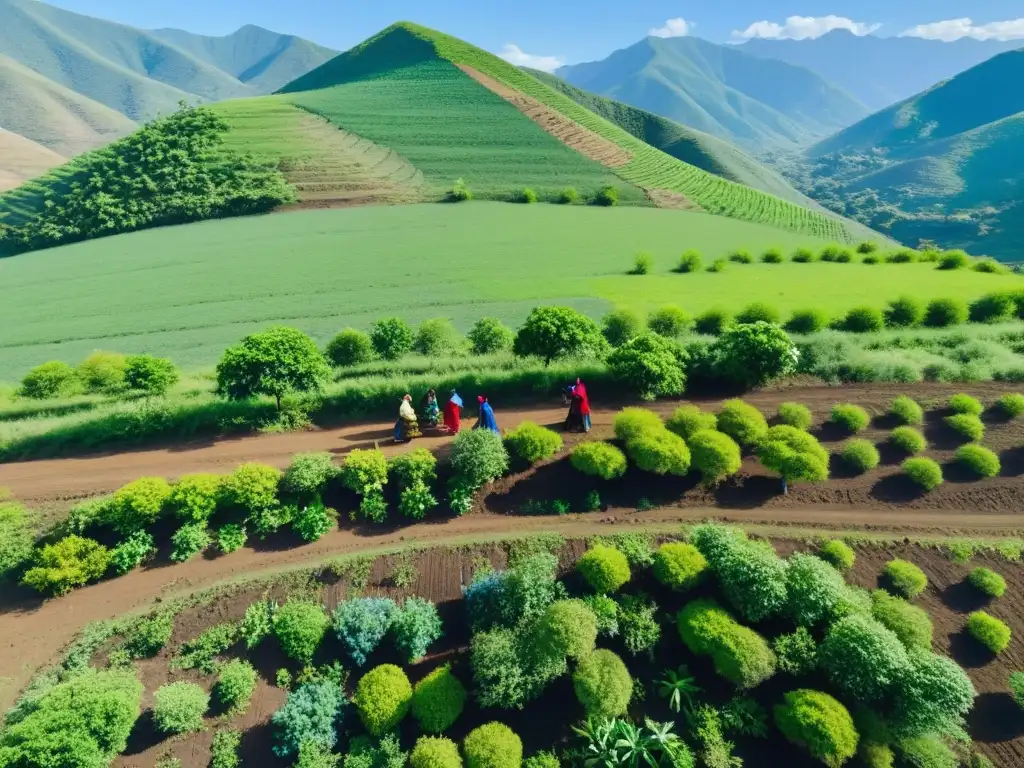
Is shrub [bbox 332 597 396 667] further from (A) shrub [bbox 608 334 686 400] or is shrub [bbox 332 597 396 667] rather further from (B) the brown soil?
(B) the brown soil

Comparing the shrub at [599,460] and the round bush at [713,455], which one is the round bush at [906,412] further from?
the shrub at [599,460]

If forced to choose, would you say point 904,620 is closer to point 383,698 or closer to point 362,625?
point 383,698

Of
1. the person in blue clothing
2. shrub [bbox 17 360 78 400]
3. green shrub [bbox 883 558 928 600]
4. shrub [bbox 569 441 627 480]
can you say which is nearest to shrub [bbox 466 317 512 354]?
the person in blue clothing

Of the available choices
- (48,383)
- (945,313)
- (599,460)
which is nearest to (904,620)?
(599,460)

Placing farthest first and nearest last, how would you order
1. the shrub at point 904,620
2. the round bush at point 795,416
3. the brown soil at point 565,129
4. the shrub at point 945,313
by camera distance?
1. the brown soil at point 565,129
2. the shrub at point 945,313
3. the round bush at point 795,416
4. the shrub at point 904,620

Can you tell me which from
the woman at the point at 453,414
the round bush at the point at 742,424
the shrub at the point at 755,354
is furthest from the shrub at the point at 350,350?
the round bush at the point at 742,424

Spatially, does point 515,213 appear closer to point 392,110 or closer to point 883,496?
point 392,110
